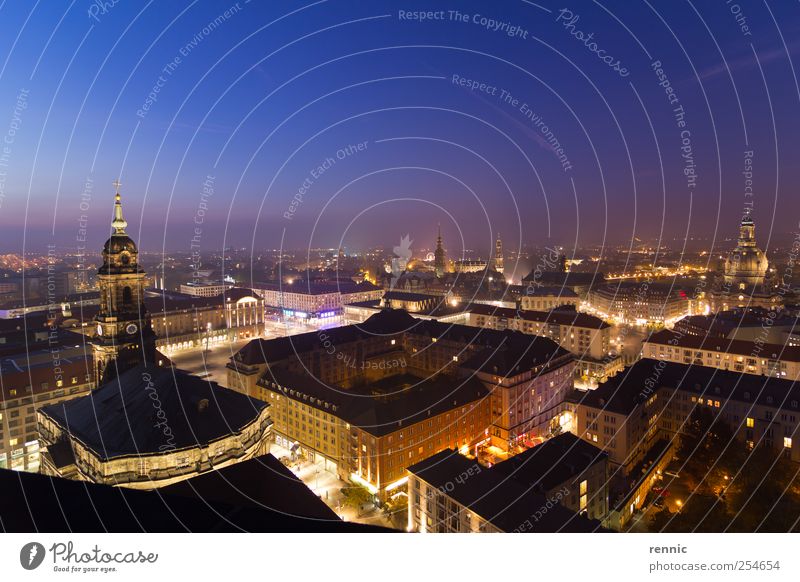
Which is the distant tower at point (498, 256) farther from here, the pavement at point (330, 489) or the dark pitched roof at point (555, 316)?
the pavement at point (330, 489)

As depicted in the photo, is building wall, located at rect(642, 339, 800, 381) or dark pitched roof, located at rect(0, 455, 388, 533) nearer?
dark pitched roof, located at rect(0, 455, 388, 533)

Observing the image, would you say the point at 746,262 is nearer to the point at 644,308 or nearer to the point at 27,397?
the point at 644,308

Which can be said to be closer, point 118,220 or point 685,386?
point 118,220


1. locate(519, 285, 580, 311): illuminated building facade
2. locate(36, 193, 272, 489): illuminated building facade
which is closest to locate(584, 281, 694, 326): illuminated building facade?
locate(519, 285, 580, 311): illuminated building facade

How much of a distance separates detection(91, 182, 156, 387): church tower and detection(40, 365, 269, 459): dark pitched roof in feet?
6.36

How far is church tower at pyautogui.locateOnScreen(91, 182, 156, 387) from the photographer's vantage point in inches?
445

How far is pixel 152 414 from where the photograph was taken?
28.0ft

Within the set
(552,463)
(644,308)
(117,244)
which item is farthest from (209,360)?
(644,308)

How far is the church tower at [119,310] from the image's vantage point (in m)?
11.3

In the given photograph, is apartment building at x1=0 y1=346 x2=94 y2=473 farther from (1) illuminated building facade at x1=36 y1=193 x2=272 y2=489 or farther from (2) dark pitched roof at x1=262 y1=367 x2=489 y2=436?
(2) dark pitched roof at x1=262 y1=367 x2=489 y2=436

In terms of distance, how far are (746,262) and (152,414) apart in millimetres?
48239

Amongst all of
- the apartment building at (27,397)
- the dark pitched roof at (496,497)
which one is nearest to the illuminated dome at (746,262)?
the dark pitched roof at (496,497)

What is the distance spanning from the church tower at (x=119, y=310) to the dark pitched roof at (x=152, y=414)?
6.36 feet
